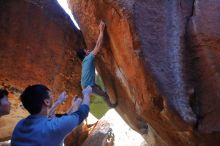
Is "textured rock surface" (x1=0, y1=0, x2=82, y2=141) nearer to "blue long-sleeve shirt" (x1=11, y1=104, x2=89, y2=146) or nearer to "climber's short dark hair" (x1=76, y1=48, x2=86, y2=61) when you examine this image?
"climber's short dark hair" (x1=76, y1=48, x2=86, y2=61)

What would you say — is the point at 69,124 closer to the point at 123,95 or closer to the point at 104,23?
the point at 104,23

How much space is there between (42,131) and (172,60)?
2.24 m

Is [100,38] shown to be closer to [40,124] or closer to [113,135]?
[40,124]

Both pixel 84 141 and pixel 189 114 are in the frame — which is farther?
pixel 84 141

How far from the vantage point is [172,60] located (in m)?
4.69

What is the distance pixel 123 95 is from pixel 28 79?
260 cm

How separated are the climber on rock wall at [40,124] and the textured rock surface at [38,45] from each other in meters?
3.66

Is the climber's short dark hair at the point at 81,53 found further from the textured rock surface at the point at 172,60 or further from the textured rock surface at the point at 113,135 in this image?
the textured rock surface at the point at 113,135

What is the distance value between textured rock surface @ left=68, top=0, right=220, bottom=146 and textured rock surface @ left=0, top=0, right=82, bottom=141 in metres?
1.89

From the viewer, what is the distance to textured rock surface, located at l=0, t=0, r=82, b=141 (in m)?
6.63

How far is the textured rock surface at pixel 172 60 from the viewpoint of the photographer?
14.8ft

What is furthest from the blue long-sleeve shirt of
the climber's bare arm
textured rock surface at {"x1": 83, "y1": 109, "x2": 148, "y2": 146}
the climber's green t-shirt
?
textured rock surface at {"x1": 83, "y1": 109, "x2": 148, "y2": 146}

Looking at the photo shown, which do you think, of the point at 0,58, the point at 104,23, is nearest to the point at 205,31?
the point at 104,23

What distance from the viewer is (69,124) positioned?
3244mm
